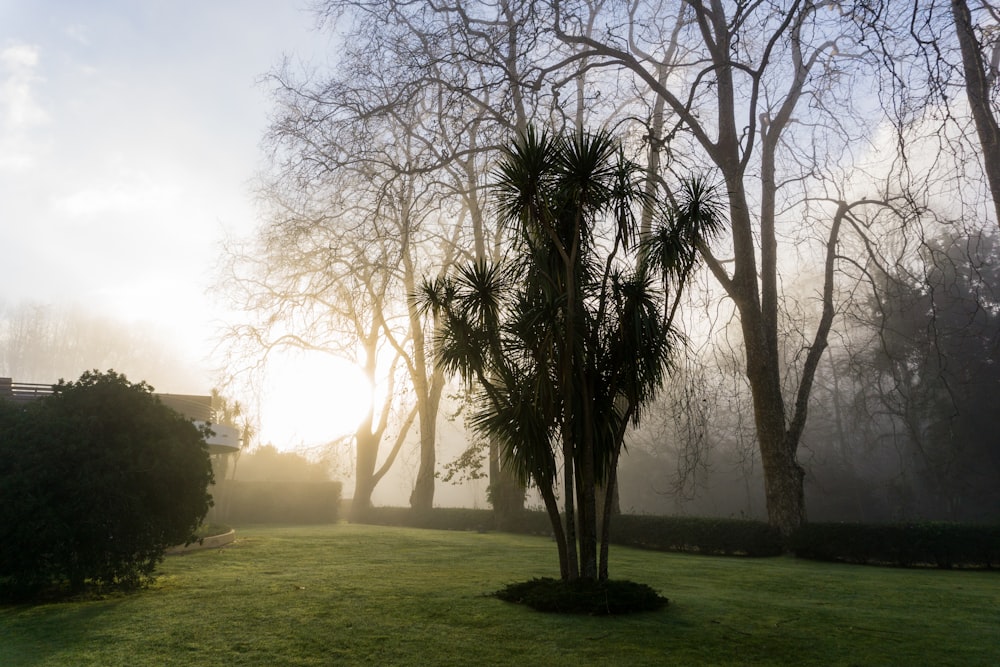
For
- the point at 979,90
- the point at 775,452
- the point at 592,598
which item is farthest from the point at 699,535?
the point at 979,90

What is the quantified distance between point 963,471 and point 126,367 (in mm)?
58281

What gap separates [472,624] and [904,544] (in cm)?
1247

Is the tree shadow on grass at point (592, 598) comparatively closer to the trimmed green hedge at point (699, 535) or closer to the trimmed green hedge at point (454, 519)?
the trimmed green hedge at point (699, 535)

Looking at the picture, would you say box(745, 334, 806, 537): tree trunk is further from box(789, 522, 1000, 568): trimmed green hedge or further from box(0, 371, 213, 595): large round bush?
box(0, 371, 213, 595): large round bush

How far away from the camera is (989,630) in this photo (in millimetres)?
6605

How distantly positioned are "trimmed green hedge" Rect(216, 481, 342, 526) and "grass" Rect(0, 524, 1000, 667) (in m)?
23.5

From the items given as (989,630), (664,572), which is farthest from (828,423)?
(989,630)

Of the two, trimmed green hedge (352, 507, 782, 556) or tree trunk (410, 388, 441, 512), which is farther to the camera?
tree trunk (410, 388, 441, 512)

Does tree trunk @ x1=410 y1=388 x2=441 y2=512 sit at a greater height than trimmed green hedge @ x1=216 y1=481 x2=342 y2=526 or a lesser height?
greater

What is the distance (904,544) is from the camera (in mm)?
14656

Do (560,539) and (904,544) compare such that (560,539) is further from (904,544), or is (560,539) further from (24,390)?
(24,390)

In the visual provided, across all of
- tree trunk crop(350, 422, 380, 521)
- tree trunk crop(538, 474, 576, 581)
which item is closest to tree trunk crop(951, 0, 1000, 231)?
tree trunk crop(538, 474, 576, 581)

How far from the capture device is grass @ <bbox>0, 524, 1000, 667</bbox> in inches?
212

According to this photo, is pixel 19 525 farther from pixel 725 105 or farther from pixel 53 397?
pixel 725 105
